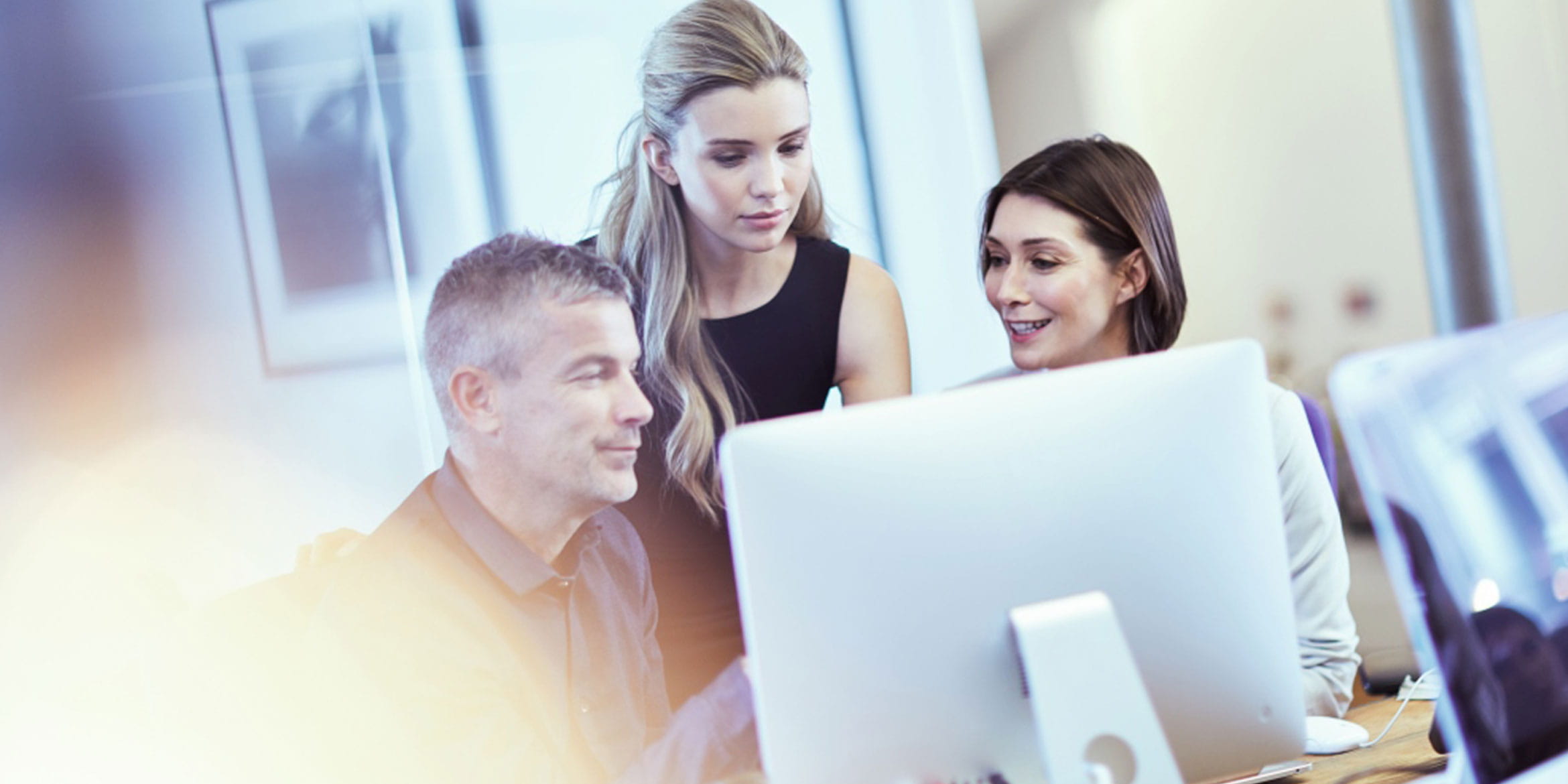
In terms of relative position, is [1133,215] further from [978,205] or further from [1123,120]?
[1123,120]

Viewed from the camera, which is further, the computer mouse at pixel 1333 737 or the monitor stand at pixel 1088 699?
the computer mouse at pixel 1333 737

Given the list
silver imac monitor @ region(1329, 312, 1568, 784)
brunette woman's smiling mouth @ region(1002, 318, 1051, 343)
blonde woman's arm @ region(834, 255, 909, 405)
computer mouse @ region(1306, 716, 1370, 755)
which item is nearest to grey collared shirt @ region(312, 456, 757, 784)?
blonde woman's arm @ region(834, 255, 909, 405)

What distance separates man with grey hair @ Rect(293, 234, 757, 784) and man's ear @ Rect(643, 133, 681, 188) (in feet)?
0.65

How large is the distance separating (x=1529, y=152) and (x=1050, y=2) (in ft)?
4.56

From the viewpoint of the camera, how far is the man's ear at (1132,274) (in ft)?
6.65

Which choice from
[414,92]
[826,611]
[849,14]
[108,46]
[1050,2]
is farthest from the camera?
[1050,2]

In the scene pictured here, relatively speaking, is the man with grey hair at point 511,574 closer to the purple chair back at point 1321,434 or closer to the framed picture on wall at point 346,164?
the framed picture on wall at point 346,164

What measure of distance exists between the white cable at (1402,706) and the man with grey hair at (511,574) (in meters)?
1.02

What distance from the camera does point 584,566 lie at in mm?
2086

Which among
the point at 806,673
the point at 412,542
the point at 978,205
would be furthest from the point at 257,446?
the point at 978,205

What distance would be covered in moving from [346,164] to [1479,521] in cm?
173

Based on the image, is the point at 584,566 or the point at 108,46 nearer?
the point at 108,46

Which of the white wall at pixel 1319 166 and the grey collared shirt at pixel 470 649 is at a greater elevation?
the white wall at pixel 1319 166

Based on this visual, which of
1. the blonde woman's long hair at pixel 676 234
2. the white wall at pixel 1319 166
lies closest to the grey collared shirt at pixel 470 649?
the blonde woman's long hair at pixel 676 234
